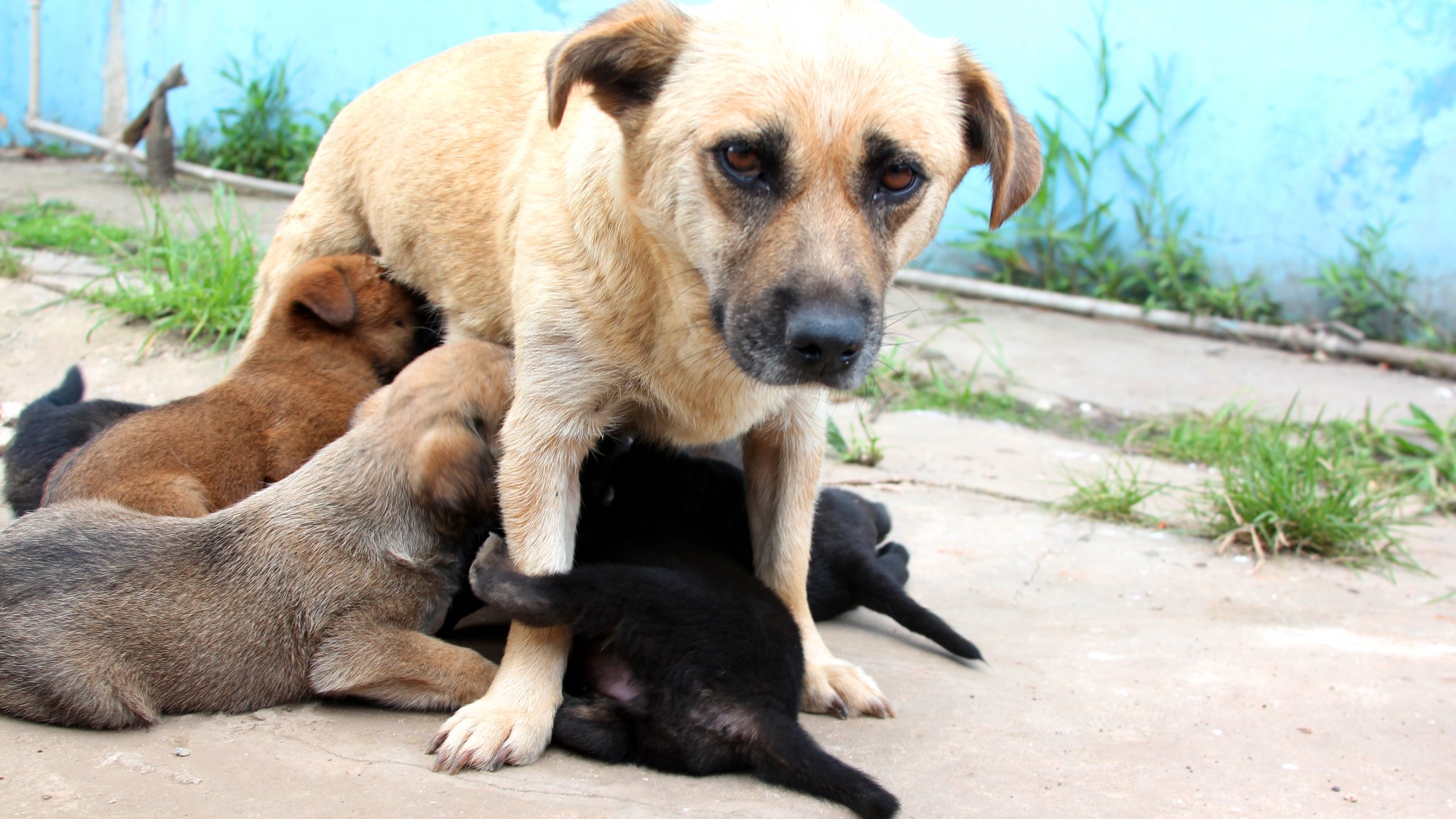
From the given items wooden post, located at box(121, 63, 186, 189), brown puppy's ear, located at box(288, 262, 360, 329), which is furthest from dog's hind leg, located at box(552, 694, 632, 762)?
wooden post, located at box(121, 63, 186, 189)

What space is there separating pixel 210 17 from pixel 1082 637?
1020cm

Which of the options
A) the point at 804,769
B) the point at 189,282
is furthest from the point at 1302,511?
the point at 189,282

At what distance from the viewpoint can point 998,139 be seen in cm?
341

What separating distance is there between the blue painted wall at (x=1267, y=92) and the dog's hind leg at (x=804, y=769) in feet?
24.3

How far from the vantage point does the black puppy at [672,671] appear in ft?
9.72

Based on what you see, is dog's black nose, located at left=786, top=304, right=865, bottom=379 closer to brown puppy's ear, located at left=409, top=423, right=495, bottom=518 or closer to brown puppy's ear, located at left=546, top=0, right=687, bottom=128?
brown puppy's ear, located at left=546, top=0, right=687, bottom=128

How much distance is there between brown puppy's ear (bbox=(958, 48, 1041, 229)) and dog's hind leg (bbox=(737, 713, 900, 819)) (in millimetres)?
1573

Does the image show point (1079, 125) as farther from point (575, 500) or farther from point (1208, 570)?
point (575, 500)

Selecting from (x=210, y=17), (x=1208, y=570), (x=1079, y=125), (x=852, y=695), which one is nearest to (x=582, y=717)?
(x=852, y=695)

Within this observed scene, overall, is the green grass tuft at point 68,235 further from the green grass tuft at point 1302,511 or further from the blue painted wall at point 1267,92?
the green grass tuft at point 1302,511

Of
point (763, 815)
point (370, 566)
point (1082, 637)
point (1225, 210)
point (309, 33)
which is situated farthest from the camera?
point (309, 33)

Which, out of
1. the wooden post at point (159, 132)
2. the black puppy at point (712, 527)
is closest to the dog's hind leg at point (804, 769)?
the black puppy at point (712, 527)

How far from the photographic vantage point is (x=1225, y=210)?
9281 millimetres

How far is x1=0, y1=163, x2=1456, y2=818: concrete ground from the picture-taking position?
2.72 metres
